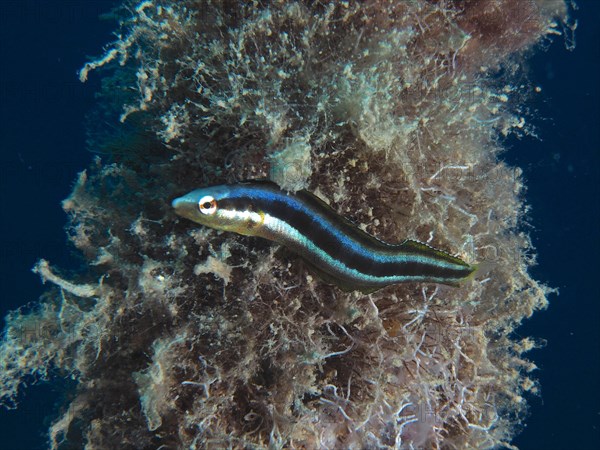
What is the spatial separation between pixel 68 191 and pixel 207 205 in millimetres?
17151

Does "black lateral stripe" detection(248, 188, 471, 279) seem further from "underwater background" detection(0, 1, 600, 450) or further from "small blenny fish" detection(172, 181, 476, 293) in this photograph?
"underwater background" detection(0, 1, 600, 450)

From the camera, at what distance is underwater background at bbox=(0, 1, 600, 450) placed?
1305 cm

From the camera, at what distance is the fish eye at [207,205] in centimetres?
250

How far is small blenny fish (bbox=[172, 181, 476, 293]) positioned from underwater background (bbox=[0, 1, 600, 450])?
424 inches

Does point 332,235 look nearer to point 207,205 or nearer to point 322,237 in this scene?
point 322,237

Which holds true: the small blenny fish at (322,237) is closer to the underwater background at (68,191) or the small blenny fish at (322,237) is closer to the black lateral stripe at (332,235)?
the black lateral stripe at (332,235)

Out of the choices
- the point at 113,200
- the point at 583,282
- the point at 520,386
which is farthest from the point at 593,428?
the point at 113,200

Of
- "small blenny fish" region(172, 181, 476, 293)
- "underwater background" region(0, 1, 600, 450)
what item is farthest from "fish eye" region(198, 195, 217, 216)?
"underwater background" region(0, 1, 600, 450)

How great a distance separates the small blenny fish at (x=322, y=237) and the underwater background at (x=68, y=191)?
10.8 metres

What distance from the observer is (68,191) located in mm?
16359

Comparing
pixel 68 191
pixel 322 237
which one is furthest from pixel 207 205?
pixel 68 191

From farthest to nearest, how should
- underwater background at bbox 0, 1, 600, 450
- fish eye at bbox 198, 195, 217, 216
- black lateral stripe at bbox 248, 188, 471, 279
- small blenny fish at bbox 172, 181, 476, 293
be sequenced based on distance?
1. underwater background at bbox 0, 1, 600, 450
2. black lateral stripe at bbox 248, 188, 471, 279
3. small blenny fish at bbox 172, 181, 476, 293
4. fish eye at bbox 198, 195, 217, 216

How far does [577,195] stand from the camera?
1385 cm

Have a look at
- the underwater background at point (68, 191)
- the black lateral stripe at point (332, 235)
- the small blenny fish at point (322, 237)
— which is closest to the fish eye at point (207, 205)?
the small blenny fish at point (322, 237)
